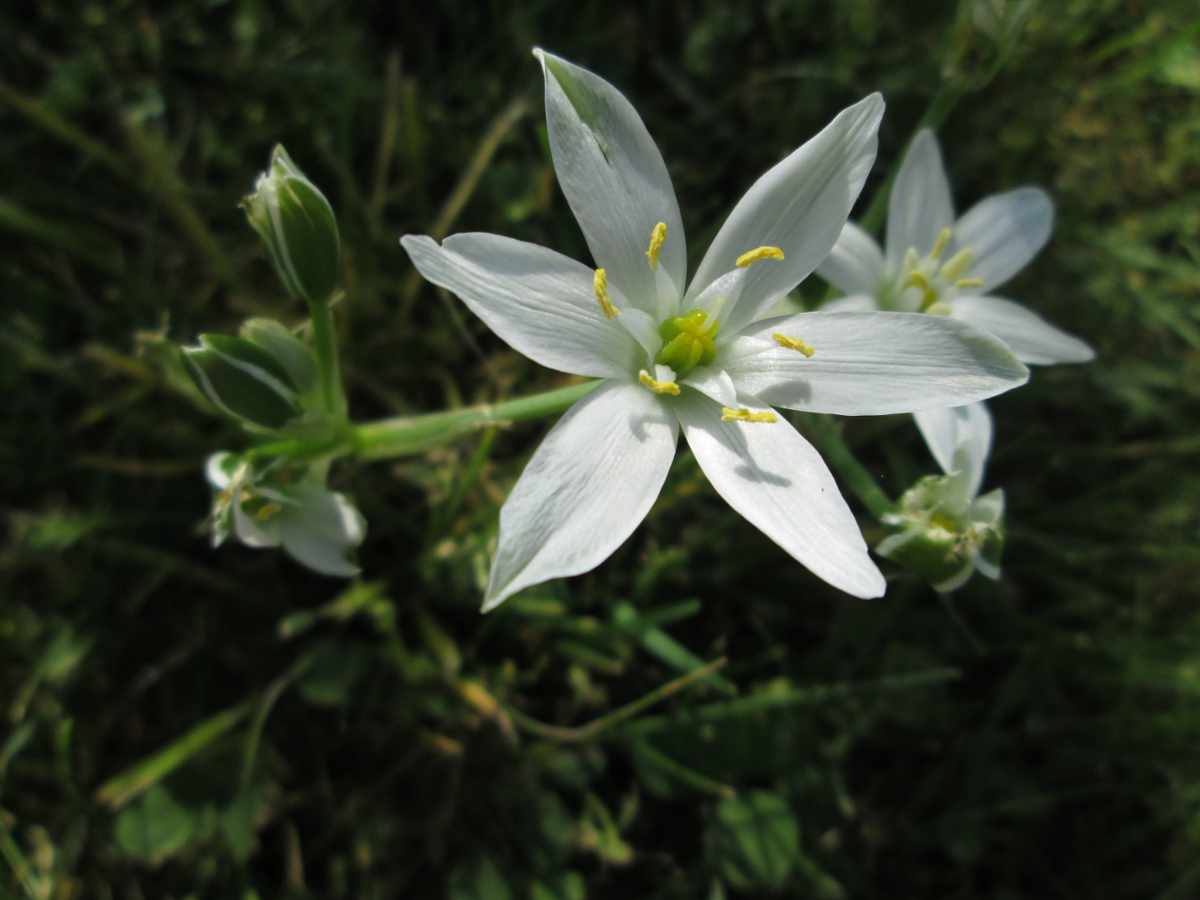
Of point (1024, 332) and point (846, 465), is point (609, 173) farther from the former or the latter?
point (1024, 332)

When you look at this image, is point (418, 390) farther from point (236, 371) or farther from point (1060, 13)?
point (1060, 13)

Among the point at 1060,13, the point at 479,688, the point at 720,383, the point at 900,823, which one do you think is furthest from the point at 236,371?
the point at 1060,13

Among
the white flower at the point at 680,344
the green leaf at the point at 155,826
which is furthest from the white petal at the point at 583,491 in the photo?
the green leaf at the point at 155,826

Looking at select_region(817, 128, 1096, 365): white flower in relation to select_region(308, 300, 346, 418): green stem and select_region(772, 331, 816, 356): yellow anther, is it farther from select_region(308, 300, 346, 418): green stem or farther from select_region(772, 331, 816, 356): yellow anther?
select_region(308, 300, 346, 418): green stem

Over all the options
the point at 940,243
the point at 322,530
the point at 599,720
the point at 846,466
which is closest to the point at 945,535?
the point at 846,466

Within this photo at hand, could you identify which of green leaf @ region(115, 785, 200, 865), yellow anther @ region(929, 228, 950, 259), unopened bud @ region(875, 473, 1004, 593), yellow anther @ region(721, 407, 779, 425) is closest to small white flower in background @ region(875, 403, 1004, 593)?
unopened bud @ region(875, 473, 1004, 593)

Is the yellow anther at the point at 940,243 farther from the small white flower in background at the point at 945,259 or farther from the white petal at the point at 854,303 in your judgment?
the white petal at the point at 854,303
